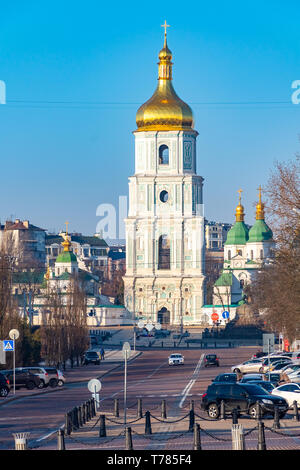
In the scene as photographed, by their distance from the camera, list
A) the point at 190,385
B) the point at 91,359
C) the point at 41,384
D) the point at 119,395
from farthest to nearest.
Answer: the point at 91,359
the point at 190,385
the point at 41,384
the point at 119,395

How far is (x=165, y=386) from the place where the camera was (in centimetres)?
4938

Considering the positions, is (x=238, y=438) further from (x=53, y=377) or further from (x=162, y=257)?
(x=162, y=257)

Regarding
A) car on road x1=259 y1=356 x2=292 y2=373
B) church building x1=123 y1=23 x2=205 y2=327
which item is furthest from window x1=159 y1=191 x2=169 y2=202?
car on road x1=259 y1=356 x2=292 y2=373

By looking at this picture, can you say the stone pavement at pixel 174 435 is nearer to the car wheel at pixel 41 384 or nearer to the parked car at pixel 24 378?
the parked car at pixel 24 378

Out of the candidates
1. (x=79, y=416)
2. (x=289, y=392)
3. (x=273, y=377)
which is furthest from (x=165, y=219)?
(x=79, y=416)

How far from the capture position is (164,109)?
119938mm

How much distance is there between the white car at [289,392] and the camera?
3600 cm

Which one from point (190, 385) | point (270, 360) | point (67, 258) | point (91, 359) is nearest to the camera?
point (190, 385)

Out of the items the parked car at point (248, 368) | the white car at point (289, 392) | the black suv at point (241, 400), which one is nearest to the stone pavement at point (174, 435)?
the black suv at point (241, 400)

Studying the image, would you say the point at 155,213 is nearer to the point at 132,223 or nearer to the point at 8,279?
the point at 132,223

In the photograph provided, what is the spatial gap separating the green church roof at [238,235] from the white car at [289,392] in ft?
357

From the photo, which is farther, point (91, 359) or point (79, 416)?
point (91, 359)

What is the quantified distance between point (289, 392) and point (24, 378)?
14236 millimetres
